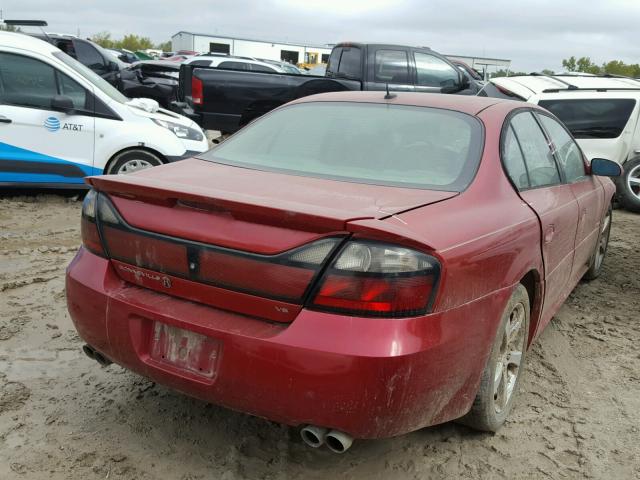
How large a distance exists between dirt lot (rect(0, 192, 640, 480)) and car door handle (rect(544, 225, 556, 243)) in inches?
33.5

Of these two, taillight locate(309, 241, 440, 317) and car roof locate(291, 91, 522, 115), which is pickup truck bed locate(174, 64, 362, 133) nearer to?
car roof locate(291, 91, 522, 115)

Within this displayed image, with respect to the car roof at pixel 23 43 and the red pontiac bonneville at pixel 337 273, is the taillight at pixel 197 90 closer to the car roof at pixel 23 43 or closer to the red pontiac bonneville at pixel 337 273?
the car roof at pixel 23 43

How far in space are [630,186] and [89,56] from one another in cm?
1144

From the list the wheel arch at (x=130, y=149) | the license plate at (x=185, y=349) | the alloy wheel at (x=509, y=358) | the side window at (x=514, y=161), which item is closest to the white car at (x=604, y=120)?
the wheel arch at (x=130, y=149)

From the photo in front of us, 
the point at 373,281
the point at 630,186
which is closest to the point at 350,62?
the point at 630,186

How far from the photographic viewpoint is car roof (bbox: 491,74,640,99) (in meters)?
9.12

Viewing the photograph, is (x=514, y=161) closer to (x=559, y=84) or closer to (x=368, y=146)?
(x=368, y=146)

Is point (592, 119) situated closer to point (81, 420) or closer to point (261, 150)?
point (261, 150)

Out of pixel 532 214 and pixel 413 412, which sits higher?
pixel 532 214

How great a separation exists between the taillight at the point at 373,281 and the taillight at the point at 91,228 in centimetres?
111

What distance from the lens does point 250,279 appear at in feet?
7.70

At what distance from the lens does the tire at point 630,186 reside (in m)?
9.08

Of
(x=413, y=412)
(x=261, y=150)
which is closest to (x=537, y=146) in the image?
(x=261, y=150)

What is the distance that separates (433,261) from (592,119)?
7.82 m
